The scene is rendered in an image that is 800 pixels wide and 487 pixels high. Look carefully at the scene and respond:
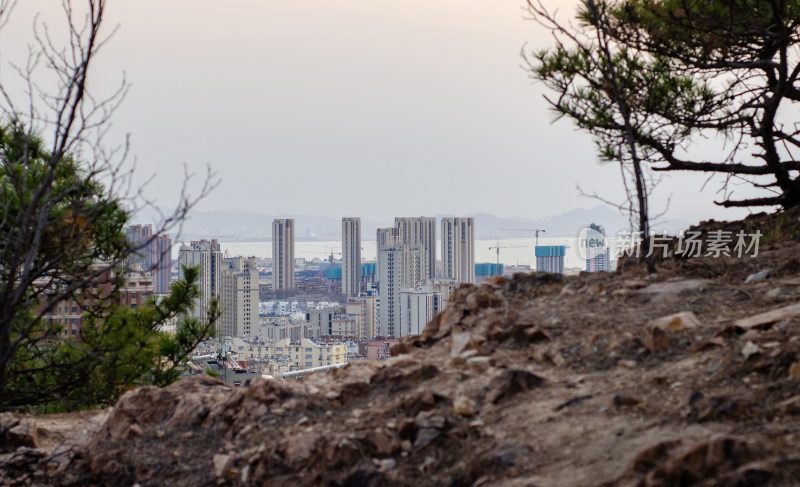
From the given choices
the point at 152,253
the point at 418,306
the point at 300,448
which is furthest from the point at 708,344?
the point at 418,306

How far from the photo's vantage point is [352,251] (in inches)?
2424

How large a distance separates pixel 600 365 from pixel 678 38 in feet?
13.0

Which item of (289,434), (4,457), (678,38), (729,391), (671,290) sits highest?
(678,38)

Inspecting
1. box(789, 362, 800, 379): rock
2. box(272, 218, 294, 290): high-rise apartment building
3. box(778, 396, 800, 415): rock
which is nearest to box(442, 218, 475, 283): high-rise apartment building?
box(272, 218, 294, 290): high-rise apartment building

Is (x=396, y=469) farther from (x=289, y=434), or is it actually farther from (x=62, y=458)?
(x=62, y=458)

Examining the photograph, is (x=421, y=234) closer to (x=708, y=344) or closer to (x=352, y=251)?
(x=352, y=251)

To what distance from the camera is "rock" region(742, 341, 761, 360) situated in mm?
3191

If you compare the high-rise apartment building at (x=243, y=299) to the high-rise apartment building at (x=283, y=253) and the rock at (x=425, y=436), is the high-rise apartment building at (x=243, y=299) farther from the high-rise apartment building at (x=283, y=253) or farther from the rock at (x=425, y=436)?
the rock at (x=425, y=436)

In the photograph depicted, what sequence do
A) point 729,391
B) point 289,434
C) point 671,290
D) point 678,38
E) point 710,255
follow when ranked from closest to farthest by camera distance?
point 729,391
point 289,434
point 671,290
point 710,255
point 678,38

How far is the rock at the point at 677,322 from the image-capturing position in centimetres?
373

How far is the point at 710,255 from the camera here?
5594 millimetres

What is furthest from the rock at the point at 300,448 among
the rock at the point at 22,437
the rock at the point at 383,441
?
the rock at the point at 22,437

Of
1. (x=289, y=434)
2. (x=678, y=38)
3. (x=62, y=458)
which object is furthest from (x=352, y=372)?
(x=678, y=38)

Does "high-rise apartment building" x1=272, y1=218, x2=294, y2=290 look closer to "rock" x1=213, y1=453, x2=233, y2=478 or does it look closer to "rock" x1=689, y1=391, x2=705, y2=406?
Answer: "rock" x1=213, y1=453, x2=233, y2=478
